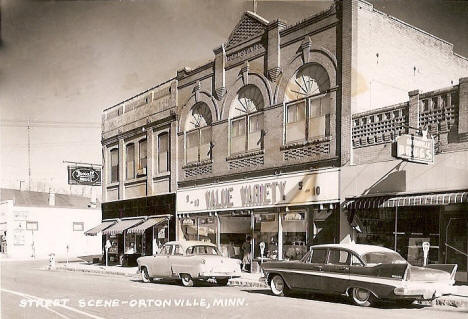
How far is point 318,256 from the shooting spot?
1318cm

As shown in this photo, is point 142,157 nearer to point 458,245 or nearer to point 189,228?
point 189,228

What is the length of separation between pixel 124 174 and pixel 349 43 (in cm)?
1851

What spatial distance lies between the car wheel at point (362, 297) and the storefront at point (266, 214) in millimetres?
6815

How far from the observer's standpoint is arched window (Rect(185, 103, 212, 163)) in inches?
1023

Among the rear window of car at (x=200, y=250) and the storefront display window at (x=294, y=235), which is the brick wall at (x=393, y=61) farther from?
the rear window of car at (x=200, y=250)

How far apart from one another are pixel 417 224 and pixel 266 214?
6975mm

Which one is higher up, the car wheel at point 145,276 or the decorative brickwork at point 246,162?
the decorative brickwork at point 246,162

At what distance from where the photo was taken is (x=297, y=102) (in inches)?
823

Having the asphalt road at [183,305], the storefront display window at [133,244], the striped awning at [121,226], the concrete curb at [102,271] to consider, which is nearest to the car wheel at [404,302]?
the asphalt road at [183,305]

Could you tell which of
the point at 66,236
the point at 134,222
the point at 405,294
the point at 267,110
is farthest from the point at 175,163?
the point at 66,236

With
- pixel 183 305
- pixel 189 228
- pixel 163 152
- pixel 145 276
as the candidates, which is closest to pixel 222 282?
pixel 145 276

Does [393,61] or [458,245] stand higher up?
[393,61]

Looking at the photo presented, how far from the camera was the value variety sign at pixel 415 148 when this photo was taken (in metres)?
14.9

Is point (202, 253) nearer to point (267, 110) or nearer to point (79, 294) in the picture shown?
point (79, 294)
